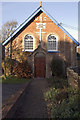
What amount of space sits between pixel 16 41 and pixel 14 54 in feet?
4.96

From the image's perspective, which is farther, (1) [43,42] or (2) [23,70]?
(1) [43,42]

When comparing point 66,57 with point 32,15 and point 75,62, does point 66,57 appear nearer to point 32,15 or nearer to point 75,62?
point 75,62

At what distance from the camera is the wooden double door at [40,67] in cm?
1576

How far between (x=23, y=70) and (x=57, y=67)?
12.2 ft

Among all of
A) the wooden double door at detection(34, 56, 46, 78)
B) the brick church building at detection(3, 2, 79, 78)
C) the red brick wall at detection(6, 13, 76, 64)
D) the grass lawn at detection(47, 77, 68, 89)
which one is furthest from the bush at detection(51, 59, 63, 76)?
the grass lawn at detection(47, 77, 68, 89)

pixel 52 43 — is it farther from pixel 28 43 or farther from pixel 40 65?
pixel 40 65

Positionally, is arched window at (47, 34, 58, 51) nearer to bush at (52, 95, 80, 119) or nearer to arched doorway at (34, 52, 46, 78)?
arched doorway at (34, 52, 46, 78)

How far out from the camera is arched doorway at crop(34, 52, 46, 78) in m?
15.7

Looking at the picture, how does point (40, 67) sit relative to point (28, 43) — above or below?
below

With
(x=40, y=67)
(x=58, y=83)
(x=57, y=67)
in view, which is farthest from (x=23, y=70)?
(x=58, y=83)

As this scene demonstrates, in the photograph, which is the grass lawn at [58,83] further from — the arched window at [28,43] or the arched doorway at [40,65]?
the arched window at [28,43]

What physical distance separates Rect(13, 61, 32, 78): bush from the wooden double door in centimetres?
84

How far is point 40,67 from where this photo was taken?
15.9 metres

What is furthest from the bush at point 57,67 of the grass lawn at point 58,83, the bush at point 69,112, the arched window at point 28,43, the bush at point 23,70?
the bush at point 69,112
